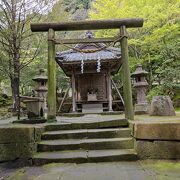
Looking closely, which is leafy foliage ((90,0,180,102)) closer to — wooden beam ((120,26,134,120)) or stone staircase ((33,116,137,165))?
wooden beam ((120,26,134,120))

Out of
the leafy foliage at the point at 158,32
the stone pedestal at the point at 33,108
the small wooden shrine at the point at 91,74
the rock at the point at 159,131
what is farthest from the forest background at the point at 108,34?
the rock at the point at 159,131

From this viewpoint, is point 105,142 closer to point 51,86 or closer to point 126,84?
point 126,84

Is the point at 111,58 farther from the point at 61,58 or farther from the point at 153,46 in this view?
the point at 153,46

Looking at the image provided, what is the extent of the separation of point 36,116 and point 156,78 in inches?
479

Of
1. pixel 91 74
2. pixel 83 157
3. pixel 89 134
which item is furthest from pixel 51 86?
pixel 91 74

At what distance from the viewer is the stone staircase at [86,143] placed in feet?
13.4

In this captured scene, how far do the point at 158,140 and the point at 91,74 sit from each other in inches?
336

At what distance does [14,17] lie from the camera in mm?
11586

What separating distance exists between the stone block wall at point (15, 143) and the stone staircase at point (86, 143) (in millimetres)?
234

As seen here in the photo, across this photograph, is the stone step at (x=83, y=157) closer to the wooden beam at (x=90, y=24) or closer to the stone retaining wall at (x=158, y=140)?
the stone retaining wall at (x=158, y=140)

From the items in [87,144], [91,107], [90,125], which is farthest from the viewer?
[91,107]

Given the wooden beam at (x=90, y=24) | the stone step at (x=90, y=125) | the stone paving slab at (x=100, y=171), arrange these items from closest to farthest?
1. the stone paving slab at (x=100, y=171)
2. the stone step at (x=90, y=125)
3. the wooden beam at (x=90, y=24)

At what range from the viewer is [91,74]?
488 inches

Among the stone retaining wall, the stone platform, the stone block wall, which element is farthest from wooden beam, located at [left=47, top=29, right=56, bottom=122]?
the stone retaining wall
